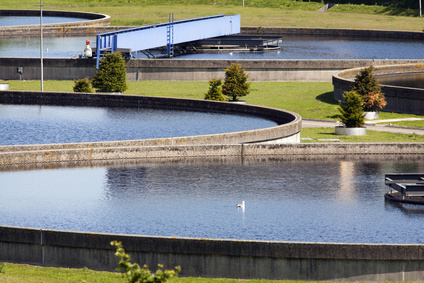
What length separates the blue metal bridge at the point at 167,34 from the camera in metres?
61.0

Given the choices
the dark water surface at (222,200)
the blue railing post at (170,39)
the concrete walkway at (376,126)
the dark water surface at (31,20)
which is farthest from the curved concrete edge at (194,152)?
the dark water surface at (31,20)

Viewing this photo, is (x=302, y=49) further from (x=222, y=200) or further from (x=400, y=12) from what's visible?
(x=222, y=200)

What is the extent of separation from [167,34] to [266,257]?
5007 centimetres

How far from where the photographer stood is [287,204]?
988 inches

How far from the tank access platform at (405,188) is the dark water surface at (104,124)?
10.8 metres

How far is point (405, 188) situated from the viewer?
2555cm

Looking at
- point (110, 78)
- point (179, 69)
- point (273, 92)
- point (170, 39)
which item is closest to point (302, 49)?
point (170, 39)

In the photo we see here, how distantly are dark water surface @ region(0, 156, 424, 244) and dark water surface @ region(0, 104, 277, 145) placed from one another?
5973 mm

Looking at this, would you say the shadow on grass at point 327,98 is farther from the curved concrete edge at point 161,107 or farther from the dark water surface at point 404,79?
the curved concrete edge at point 161,107

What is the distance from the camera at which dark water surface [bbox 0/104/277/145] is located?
117 ft

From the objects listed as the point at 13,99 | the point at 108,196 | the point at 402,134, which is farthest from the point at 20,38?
the point at 108,196

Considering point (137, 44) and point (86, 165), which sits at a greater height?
point (137, 44)

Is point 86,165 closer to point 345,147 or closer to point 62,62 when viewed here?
point 345,147

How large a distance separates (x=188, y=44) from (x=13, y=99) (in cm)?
2977
